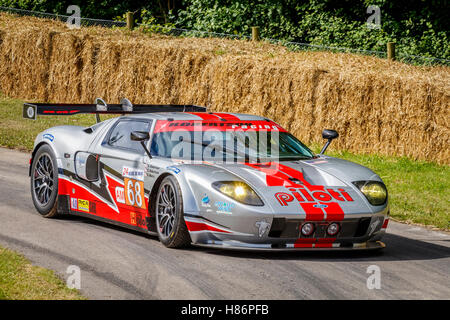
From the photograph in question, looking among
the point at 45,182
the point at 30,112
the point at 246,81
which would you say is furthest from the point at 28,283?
the point at 246,81

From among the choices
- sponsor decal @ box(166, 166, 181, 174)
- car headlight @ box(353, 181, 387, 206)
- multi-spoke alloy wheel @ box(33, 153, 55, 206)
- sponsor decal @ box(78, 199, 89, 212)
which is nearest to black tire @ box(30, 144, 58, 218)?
multi-spoke alloy wheel @ box(33, 153, 55, 206)

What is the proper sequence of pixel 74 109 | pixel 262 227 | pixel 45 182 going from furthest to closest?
1. pixel 74 109
2. pixel 45 182
3. pixel 262 227

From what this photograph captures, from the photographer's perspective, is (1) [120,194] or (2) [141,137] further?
(1) [120,194]

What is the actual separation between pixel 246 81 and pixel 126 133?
8256 millimetres

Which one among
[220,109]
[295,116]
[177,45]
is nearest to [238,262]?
[295,116]

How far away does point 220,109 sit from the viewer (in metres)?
17.7

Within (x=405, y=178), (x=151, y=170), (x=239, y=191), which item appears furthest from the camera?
(x=405, y=178)

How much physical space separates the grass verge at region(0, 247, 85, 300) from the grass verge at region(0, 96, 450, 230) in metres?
5.28

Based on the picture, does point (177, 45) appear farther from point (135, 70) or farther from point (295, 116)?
point (295, 116)

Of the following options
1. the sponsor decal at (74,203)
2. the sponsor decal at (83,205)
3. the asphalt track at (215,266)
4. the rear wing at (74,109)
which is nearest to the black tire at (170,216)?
the asphalt track at (215,266)

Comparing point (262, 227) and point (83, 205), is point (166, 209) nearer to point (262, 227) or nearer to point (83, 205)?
point (262, 227)

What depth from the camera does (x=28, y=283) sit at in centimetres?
632

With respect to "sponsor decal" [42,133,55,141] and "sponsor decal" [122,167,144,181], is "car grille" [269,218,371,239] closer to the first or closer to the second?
"sponsor decal" [122,167,144,181]
